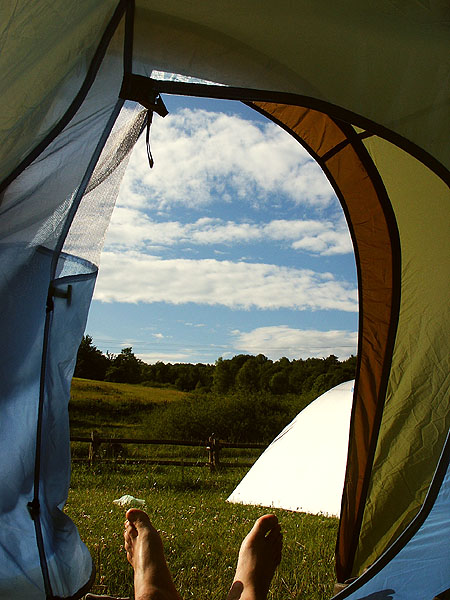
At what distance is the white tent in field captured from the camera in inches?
137

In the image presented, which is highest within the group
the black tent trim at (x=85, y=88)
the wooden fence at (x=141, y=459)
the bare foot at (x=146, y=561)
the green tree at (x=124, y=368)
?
the black tent trim at (x=85, y=88)

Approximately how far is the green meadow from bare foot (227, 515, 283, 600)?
367 mm

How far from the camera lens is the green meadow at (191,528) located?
2230mm

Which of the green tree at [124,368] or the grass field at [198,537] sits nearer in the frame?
the grass field at [198,537]

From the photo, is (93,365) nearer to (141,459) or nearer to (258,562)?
(141,459)

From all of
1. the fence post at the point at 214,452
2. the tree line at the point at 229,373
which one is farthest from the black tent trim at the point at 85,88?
the tree line at the point at 229,373

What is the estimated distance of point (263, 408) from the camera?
1124 cm

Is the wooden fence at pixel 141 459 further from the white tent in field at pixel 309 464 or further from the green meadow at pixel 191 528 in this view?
the white tent in field at pixel 309 464

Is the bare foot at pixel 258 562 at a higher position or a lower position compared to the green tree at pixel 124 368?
lower

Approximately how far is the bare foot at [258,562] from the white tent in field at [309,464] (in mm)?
1611

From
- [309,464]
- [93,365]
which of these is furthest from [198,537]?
[93,365]

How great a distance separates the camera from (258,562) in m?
1.74

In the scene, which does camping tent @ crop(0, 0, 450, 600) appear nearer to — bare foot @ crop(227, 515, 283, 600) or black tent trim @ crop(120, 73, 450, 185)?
black tent trim @ crop(120, 73, 450, 185)

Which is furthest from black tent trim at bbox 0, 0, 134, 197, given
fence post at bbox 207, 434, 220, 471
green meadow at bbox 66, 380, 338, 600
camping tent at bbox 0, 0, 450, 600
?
fence post at bbox 207, 434, 220, 471
